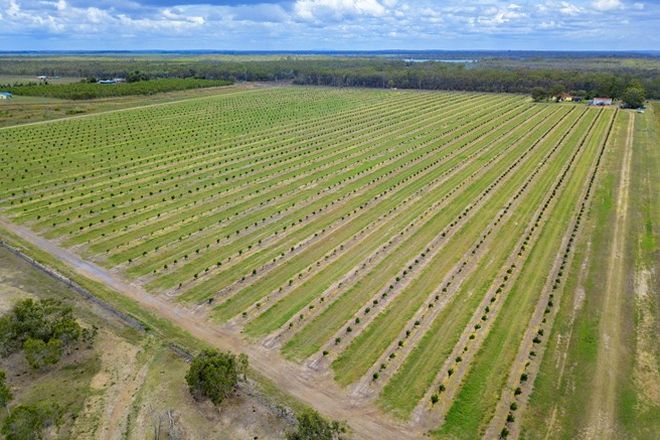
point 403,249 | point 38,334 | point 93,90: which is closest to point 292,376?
point 38,334

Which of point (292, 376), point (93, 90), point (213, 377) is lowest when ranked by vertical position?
point (292, 376)

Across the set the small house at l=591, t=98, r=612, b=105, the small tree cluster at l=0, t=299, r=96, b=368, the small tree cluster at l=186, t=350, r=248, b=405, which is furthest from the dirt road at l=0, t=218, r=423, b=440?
the small house at l=591, t=98, r=612, b=105

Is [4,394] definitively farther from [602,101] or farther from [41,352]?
[602,101]

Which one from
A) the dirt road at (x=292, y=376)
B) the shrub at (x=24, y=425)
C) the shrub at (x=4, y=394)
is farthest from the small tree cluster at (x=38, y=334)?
the dirt road at (x=292, y=376)

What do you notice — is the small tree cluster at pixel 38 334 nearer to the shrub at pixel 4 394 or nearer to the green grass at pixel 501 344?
the shrub at pixel 4 394

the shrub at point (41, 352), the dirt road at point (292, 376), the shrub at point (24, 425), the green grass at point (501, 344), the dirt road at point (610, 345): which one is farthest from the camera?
the shrub at point (41, 352)

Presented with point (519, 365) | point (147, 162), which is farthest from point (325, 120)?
point (519, 365)
